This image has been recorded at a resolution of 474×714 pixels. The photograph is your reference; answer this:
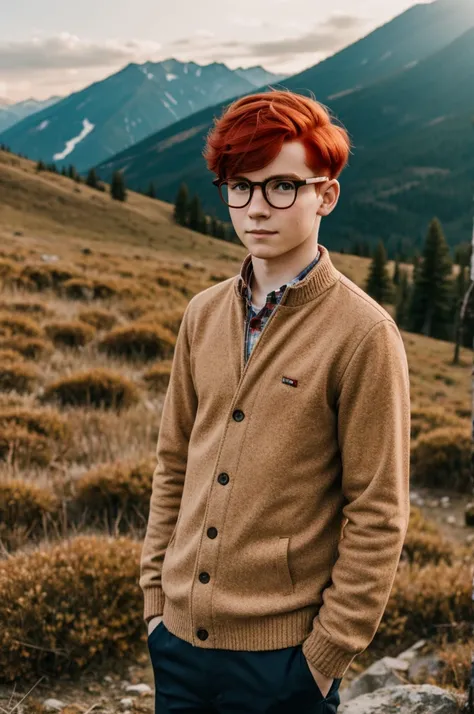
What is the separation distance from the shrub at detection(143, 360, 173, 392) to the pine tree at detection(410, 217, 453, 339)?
56.0 m

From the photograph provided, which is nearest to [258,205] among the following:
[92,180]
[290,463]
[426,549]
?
[290,463]

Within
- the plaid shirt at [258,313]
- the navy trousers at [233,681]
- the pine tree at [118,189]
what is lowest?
the pine tree at [118,189]

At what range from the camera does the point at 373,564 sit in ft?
6.31

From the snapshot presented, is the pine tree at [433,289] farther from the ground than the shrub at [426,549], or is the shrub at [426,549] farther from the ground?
the shrub at [426,549]

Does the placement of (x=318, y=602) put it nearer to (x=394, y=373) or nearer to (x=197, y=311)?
(x=394, y=373)

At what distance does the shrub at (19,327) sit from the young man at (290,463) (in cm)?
916

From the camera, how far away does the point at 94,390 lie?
8.27 m

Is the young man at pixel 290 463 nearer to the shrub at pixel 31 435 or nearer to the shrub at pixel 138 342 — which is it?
the shrub at pixel 31 435

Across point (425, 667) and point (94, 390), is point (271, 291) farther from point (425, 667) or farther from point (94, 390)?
point (94, 390)

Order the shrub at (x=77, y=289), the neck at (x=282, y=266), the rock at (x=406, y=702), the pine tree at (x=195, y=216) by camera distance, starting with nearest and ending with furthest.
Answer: the neck at (x=282, y=266), the rock at (x=406, y=702), the shrub at (x=77, y=289), the pine tree at (x=195, y=216)

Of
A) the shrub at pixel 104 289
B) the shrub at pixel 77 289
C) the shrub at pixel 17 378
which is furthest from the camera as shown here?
the shrub at pixel 104 289

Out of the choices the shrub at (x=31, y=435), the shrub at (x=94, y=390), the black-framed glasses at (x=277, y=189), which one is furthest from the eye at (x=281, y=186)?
the shrub at (x=94, y=390)

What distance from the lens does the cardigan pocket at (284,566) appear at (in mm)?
2025

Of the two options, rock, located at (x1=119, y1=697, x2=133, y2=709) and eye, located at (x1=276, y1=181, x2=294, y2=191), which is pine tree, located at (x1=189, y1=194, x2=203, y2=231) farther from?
eye, located at (x1=276, y1=181, x2=294, y2=191)
